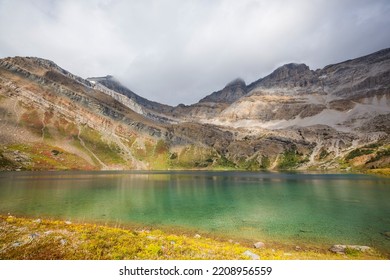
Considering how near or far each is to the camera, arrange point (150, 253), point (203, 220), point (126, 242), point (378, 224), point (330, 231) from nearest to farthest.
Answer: point (150, 253), point (126, 242), point (330, 231), point (378, 224), point (203, 220)

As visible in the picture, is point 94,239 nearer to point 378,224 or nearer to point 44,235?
point 44,235

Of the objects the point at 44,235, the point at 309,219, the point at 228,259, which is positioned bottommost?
the point at 309,219

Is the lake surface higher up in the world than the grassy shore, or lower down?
lower down

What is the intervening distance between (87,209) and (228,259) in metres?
38.3

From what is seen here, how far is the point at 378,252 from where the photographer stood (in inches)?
1045

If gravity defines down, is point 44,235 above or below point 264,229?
above

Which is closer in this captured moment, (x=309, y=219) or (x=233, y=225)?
(x=233, y=225)

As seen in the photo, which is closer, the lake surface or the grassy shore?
the grassy shore

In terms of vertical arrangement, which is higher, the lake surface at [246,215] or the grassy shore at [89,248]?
the grassy shore at [89,248]

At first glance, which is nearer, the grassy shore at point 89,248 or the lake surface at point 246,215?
the grassy shore at point 89,248

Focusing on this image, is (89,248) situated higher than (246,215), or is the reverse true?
(89,248)

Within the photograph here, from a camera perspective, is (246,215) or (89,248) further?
(246,215)
